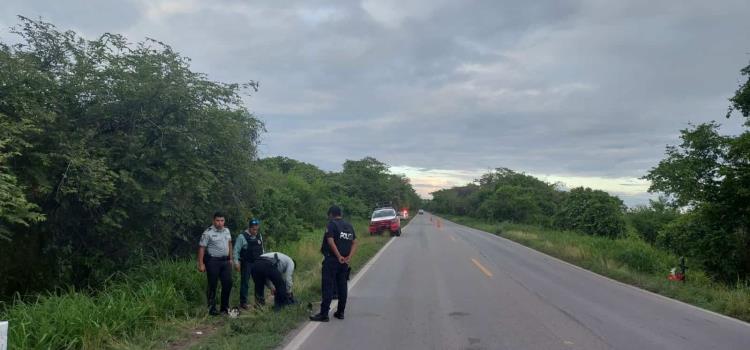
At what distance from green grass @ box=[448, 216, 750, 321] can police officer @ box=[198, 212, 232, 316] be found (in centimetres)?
864

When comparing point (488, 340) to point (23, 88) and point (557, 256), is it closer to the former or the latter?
point (23, 88)

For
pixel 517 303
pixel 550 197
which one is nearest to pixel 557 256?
pixel 517 303

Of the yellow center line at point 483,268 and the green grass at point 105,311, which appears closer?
the green grass at point 105,311

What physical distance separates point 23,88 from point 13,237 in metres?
2.36

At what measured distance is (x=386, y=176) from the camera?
211 ft

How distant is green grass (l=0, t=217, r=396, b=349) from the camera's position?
6.30 m

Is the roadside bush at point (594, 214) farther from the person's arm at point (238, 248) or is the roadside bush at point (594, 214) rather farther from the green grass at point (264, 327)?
the person's arm at point (238, 248)

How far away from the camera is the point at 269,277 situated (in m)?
8.64

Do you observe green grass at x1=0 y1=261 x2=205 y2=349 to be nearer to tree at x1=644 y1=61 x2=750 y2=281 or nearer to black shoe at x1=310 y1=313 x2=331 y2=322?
black shoe at x1=310 y1=313 x2=331 y2=322

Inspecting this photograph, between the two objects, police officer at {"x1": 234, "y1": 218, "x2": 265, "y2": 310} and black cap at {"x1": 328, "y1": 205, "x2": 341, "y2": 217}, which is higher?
black cap at {"x1": 328, "y1": 205, "x2": 341, "y2": 217}

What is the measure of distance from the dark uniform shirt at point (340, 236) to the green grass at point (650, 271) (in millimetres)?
6904

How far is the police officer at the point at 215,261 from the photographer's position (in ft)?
27.3

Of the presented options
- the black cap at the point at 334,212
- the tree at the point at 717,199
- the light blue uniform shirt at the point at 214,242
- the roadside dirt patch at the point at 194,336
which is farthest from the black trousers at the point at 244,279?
the tree at the point at 717,199

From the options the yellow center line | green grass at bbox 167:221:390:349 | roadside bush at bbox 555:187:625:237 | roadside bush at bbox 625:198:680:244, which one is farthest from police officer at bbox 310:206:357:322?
roadside bush at bbox 625:198:680:244
